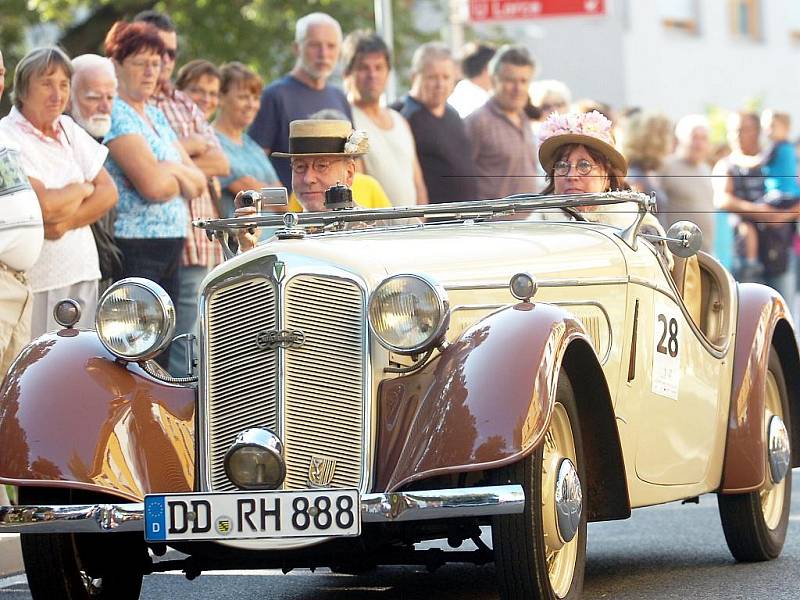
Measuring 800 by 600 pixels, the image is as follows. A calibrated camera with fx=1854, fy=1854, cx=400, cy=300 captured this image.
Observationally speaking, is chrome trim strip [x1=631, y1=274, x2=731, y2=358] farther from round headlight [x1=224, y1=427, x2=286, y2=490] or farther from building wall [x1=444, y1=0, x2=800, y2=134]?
building wall [x1=444, y1=0, x2=800, y2=134]

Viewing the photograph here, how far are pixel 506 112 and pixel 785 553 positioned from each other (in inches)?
200

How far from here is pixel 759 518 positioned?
7434 millimetres

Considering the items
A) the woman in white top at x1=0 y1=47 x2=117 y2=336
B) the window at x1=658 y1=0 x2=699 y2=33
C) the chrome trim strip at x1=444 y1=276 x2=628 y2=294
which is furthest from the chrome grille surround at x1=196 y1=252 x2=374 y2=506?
the window at x1=658 y1=0 x2=699 y2=33

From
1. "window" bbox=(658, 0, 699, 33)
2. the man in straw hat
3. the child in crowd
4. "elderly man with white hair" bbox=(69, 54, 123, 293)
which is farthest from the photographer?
"window" bbox=(658, 0, 699, 33)

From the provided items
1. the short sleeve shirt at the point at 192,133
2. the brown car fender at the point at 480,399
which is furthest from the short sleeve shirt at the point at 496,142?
the brown car fender at the point at 480,399

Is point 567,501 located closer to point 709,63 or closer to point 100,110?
point 100,110

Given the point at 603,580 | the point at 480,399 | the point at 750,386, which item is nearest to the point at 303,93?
the point at 750,386

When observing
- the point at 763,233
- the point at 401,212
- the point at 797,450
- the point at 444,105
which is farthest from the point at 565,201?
the point at 763,233

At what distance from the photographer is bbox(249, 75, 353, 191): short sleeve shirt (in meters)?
11.1

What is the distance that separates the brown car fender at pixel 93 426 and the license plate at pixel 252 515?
0.30 meters

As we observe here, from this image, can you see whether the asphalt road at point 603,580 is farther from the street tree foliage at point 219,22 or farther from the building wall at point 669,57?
the building wall at point 669,57

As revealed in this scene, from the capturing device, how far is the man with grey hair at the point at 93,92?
364 inches

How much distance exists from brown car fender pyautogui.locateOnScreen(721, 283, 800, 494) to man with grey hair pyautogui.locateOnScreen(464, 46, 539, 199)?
4488 mm

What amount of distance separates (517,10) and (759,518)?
10993mm
